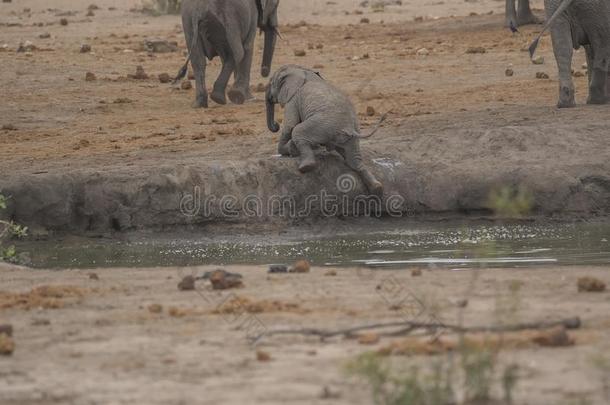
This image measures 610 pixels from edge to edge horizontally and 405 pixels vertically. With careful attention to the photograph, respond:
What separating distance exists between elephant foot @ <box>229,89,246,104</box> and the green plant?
5.18m

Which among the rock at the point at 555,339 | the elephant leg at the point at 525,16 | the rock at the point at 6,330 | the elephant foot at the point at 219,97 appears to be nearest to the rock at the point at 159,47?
the elephant leg at the point at 525,16

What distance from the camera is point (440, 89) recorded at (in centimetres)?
1661

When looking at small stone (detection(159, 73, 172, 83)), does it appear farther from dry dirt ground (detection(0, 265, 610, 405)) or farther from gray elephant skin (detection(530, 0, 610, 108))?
dry dirt ground (detection(0, 265, 610, 405))

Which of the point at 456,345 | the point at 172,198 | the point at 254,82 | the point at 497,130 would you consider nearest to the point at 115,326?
the point at 456,345

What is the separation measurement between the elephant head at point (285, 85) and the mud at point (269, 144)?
36 cm

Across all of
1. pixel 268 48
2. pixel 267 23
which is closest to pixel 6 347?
pixel 267 23

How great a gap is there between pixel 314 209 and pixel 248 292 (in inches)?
161

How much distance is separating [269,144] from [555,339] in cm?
721

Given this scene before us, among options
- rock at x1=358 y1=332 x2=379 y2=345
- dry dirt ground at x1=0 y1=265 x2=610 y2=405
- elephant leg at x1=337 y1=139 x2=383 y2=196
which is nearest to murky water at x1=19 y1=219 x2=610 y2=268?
elephant leg at x1=337 y1=139 x2=383 y2=196

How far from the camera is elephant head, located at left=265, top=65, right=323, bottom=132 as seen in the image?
40.8 ft

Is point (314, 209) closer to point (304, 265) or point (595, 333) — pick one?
point (304, 265)

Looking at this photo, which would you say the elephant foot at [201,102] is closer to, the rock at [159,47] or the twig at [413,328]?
the rock at [159,47]

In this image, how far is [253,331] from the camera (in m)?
6.48

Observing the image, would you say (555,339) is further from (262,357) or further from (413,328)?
(262,357)
